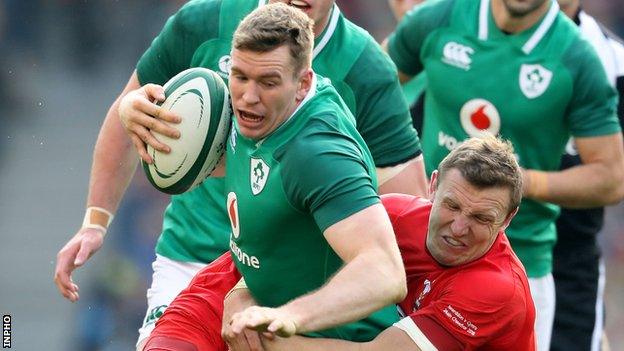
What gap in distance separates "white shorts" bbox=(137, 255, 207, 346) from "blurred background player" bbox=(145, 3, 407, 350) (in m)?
1.00

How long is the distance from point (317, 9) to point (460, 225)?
1.21 meters

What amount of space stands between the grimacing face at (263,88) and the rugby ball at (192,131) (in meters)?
0.34

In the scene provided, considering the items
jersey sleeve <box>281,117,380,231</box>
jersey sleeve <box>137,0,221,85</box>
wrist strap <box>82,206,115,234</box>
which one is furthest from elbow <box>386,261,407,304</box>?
wrist strap <box>82,206,115,234</box>

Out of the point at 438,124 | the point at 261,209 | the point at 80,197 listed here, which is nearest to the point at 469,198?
the point at 261,209

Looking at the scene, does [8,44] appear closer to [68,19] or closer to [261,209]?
[68,19]

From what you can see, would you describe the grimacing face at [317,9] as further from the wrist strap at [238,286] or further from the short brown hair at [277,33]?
the wrist strap at [238,286]

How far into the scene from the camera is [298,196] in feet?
13.4

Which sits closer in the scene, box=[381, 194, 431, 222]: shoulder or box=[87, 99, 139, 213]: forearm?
box=[381, 194, 431, 222]: shoulder

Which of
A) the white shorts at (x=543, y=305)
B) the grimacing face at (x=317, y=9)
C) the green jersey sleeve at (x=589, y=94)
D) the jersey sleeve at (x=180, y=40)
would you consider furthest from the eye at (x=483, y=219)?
the white shorts at (x=543, y=305)

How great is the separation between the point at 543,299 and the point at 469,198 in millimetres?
3056

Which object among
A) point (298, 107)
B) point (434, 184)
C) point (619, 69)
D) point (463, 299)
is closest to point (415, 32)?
point (619, 69)

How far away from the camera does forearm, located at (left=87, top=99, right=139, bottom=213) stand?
5633 millimetres

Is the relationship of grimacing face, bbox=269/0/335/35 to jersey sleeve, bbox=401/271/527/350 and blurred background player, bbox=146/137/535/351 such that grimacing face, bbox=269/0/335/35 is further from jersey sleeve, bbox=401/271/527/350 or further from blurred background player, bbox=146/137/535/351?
jersey sleeve, bbox=401/271/527/350

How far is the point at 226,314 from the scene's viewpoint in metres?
4.46
